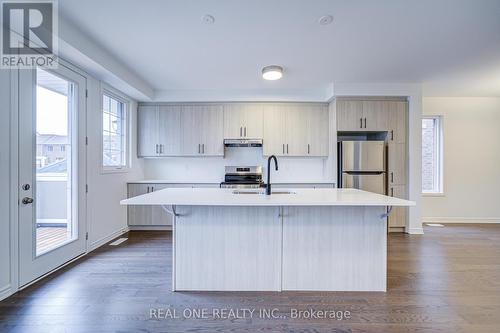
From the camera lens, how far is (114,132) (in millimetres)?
4121

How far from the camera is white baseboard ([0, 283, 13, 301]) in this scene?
2.15 m

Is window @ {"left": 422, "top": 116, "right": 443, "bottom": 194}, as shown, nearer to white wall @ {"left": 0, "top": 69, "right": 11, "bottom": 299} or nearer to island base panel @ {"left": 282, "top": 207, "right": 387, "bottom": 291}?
island base panel @ {"left": 282, "top": 207, "right": 387, "bottom": 291}

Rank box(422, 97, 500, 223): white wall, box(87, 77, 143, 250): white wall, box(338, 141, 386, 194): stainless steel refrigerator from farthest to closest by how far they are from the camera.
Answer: box(422, 97, 500, 223): white wall < box(338, 141, 386, 194): stainless steel refrigerator < box(87, 77, 143, 250): white wall

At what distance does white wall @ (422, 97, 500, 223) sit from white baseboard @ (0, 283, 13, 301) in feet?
21.3

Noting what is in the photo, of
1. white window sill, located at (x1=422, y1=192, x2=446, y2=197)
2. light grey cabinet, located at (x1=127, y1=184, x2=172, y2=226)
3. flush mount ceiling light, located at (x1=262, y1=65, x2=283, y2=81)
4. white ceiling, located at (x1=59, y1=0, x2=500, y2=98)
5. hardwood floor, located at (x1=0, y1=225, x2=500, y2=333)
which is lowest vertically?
hardwood floor, located at (x1=0, y1=225, x2=500, y2=333)

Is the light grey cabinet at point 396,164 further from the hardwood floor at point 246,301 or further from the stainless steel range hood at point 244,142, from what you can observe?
the stainless steel range hood at point 244,142

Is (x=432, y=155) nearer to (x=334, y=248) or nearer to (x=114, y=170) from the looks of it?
(x=334, y=248)

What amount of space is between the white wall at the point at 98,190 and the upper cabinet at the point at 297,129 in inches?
102

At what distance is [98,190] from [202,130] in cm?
196

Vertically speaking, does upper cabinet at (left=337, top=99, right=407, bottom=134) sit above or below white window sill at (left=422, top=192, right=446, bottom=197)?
above

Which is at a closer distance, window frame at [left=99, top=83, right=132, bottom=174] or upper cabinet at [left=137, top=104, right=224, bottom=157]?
window frame at [left=99, top=83, right=132, bottom=174]

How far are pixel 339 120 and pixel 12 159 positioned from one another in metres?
4.20

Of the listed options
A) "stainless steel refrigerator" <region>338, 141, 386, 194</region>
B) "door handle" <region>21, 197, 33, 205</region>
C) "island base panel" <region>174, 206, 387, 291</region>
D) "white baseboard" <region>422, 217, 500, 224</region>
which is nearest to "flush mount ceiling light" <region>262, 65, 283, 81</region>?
"stainless steel refrigerator" <region>338, 141, 386, 194</region>

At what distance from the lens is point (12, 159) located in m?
2.24
